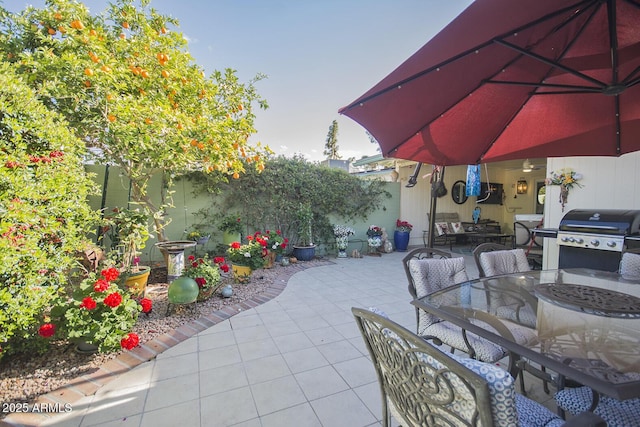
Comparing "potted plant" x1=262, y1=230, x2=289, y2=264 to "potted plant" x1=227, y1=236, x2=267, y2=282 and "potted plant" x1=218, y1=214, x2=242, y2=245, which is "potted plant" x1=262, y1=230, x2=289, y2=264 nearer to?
"potted plant" x1=218, y1=214, x2=242, y2=245

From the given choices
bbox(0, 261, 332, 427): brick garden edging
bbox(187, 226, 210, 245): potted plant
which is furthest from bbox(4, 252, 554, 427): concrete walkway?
bbox(187, 226, 210, 245): potted plant

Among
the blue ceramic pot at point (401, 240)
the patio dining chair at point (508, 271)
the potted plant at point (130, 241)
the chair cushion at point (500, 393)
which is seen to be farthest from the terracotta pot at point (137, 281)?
the blue ceramic pot at point (401, 240)

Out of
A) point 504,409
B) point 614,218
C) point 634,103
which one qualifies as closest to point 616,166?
point 614,218

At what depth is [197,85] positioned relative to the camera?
12.0 feet

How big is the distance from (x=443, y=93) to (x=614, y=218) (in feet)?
11.4

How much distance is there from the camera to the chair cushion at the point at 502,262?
236cm

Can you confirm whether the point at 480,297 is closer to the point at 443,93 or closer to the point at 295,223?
the point at 443,93

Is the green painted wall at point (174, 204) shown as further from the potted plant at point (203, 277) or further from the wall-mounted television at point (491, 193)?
the wall-mounted television at point (491, 193)

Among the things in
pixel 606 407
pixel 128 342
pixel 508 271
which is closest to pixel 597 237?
pixel 508 271

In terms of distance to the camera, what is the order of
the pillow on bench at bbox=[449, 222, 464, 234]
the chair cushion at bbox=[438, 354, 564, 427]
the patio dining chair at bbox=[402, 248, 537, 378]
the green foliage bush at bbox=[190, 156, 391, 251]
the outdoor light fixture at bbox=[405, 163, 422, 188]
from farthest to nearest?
the pillow on bench at bbox=[449, 222, 464, 234], the outdoor light fixture at bbox=[405, 163, 422, 188], the green foliage bush at bbox=[190, 156, 391, 251], the patio dining chair at bbox=[402, 248, 537, 378], the chair cushion at bbox=[438, 354, 564, 427]

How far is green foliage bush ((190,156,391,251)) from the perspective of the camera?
555 cm

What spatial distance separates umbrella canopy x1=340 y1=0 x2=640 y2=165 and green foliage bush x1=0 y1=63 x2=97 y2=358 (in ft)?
6.77

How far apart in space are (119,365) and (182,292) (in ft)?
2.71

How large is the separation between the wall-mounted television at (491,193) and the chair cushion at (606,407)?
8541 mm
